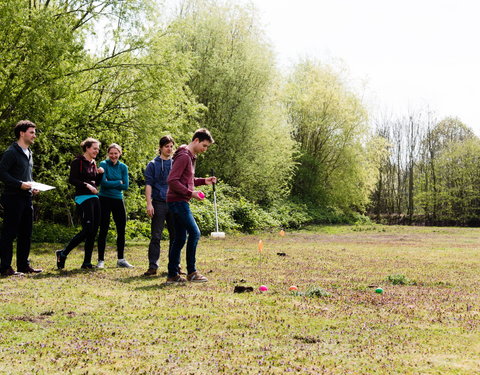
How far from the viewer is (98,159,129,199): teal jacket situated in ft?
29.0

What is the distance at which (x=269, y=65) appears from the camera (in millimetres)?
30203

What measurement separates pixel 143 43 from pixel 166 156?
844 centimetres

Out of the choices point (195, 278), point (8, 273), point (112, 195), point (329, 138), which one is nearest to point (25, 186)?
point (8, 273)

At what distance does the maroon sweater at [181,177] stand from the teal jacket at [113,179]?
2.16m

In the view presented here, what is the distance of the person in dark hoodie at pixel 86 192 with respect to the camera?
27.5 feet

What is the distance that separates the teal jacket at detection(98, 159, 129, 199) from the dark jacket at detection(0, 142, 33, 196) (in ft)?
4.68

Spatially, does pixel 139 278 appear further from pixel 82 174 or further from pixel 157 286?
pixel 82 174

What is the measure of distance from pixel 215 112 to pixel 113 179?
67.0ft

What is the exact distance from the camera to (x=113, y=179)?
352 inches

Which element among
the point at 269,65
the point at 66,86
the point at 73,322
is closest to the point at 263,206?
the point at 269,65

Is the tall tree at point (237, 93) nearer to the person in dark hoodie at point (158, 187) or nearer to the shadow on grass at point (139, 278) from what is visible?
the person in dark hoodie at point (158, 187)

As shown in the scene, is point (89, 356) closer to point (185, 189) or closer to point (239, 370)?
point (239, 370)

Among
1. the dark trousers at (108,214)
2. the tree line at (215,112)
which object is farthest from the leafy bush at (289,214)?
the dark trousers at (108,214)

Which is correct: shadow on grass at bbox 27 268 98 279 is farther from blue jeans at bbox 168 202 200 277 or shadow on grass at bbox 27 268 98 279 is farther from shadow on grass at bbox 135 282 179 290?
blue jeans at bbox 168 202 200 277
